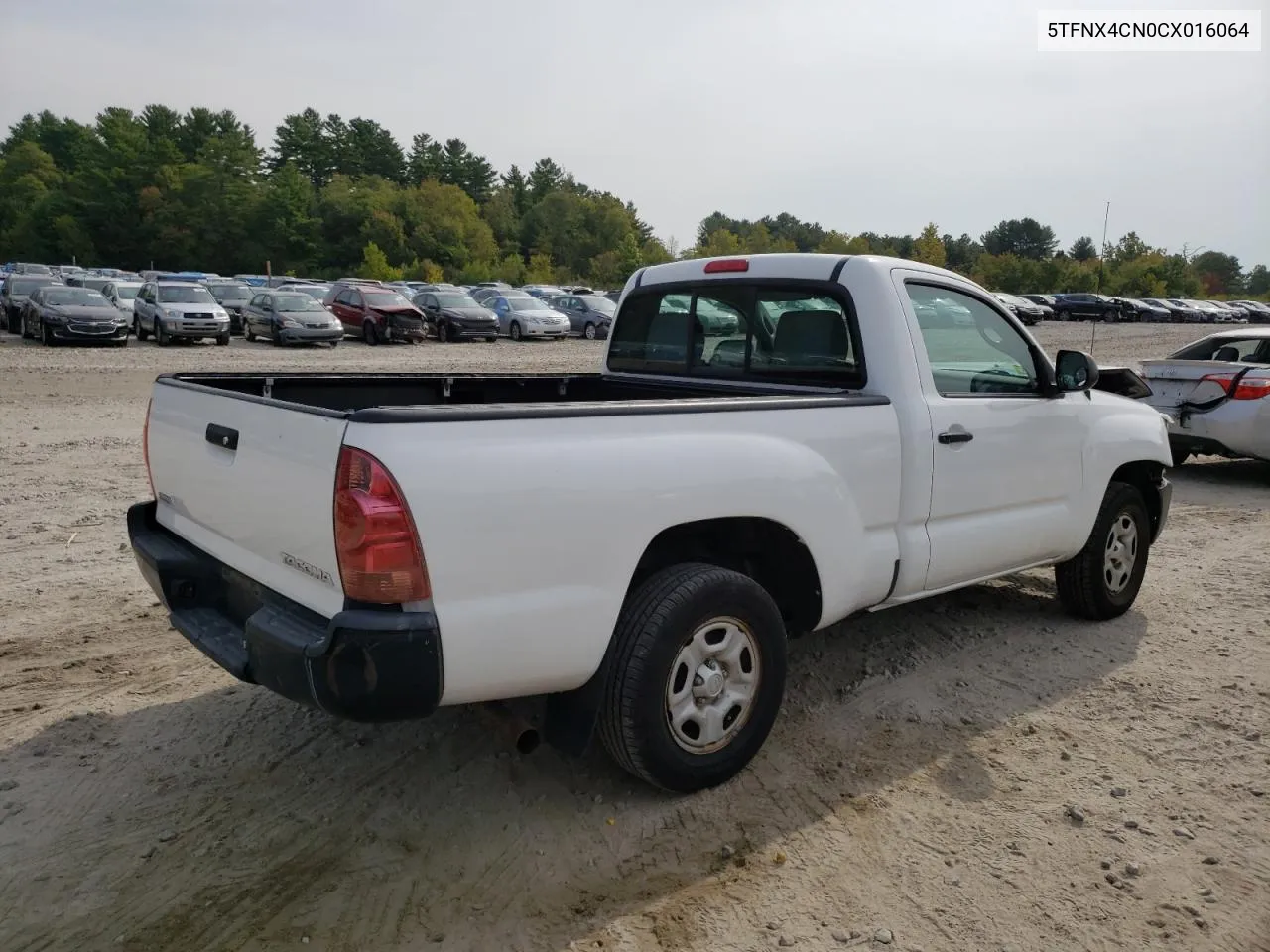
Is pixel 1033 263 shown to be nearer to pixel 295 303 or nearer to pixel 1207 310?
pixel 1207 310

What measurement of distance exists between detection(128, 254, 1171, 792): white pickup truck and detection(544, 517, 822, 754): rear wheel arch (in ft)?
0.04

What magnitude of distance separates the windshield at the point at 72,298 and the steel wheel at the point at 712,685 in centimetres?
2389

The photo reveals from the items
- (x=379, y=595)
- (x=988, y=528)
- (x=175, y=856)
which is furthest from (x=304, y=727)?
(x=988, y=528)

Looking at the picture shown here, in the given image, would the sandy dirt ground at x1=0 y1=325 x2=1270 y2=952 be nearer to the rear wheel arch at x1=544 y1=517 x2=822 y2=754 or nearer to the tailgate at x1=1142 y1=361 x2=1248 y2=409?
the rear wheel arch at x1=544 y1=517 x2=822 y2=754

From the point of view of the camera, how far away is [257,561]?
127 inches

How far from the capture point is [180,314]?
2375cm

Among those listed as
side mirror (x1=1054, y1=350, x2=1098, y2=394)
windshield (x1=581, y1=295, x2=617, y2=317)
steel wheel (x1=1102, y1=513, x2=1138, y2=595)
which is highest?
windshield (x1=581, y1=295, x2=617, y2=317)

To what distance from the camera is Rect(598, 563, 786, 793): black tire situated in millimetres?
3186

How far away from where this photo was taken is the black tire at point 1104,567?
17.1 feet

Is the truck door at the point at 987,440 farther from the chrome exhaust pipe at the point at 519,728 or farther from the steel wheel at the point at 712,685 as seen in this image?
the chrome exhaust pipe at the point at 519,728

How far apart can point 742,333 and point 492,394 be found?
56.6 inches

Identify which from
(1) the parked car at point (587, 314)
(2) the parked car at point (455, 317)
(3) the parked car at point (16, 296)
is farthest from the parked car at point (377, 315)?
(3) the parked car at point (16, 296)

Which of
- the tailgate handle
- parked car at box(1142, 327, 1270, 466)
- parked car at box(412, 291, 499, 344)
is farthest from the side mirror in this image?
parked car at box(412, 291, 499, 344)

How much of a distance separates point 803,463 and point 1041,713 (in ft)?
5.86
